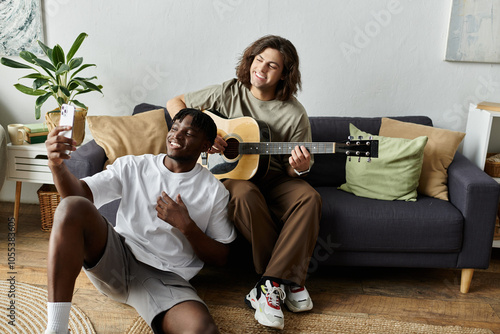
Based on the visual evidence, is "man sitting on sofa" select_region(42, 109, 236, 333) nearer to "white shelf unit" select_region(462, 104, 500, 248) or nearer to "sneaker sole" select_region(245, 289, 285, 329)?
"sneaker sole" select_region(245, 289, 285, 329)

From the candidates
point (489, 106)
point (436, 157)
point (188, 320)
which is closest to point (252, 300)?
point (188, 320)

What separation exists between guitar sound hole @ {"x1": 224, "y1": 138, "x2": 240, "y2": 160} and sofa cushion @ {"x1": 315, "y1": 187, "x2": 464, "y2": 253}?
1.53 feet

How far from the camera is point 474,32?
8.54ft

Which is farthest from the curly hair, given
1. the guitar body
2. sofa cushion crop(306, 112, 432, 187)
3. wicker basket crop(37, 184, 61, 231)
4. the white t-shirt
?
wicker basket crop(37, 184, 61, 231)

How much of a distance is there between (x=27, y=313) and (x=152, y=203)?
677 millimetres

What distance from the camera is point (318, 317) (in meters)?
1.92

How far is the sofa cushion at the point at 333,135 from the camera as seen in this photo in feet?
8.23

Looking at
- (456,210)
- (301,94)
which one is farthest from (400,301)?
(301,94)

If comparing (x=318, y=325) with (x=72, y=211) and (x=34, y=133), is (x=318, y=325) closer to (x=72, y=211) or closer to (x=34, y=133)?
(x=72, y=211)

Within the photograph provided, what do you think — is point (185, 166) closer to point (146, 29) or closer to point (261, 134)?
point (261, 134)

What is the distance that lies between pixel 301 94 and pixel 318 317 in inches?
53.3

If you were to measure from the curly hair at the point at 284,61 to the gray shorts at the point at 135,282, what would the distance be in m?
1.01

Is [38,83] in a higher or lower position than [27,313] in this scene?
higher

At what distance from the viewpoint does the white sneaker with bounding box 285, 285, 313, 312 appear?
1918 millimetres
